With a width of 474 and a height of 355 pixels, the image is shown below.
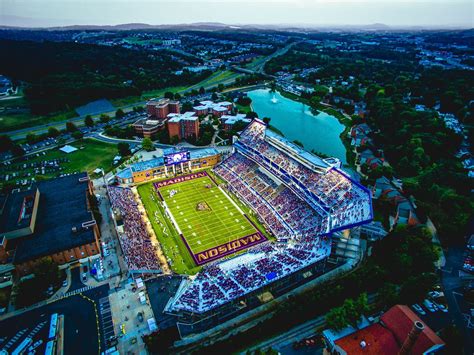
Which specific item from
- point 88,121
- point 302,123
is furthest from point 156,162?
point 302,123

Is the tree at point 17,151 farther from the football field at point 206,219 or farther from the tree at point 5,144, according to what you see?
the football field at point 206,219

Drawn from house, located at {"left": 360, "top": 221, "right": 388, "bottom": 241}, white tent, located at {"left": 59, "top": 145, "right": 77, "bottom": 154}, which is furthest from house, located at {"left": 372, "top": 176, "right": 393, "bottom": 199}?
white tent, located at {"left": 59, "top": 145, "right": 77, "bottom": 154}

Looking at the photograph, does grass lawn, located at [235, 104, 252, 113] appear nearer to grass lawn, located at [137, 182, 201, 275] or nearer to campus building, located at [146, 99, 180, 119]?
campus building, located at [146, 99, 180, 119]

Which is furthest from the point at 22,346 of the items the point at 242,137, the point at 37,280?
the point at 242,137

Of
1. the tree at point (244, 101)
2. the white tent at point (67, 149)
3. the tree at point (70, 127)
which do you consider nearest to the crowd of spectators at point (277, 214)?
the white tent at point (67, 149)

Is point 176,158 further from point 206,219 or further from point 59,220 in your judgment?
point 59,220

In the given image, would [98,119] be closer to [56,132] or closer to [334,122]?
[56,132]
